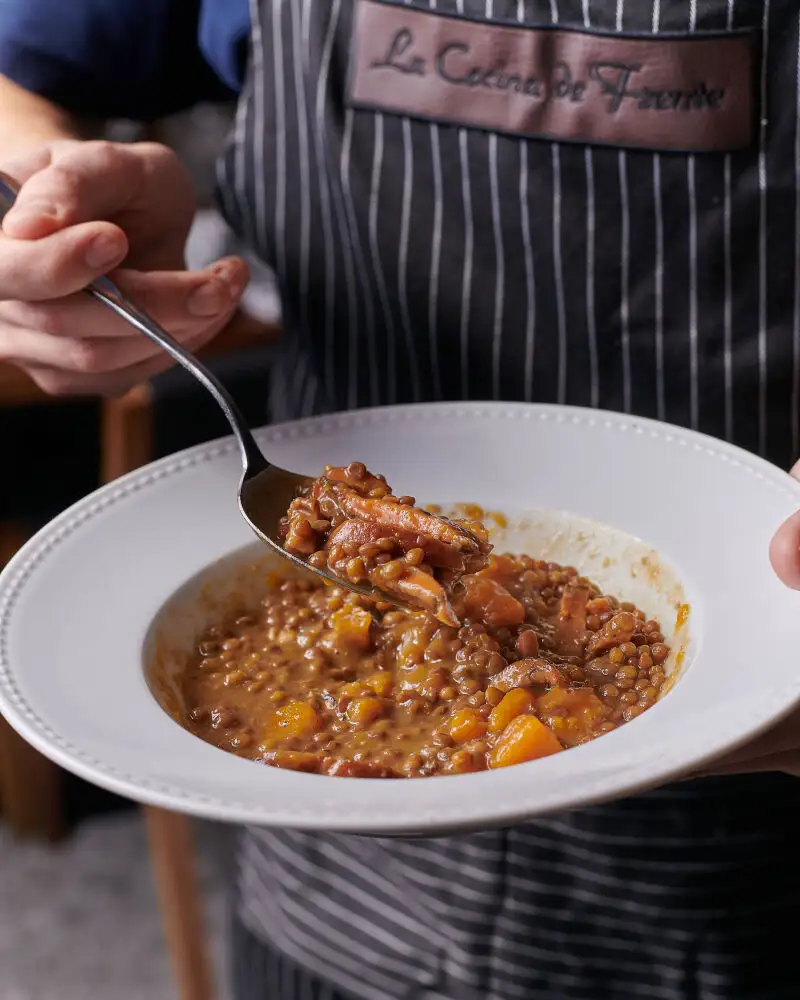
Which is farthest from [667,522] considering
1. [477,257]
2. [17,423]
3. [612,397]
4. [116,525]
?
[17,423]

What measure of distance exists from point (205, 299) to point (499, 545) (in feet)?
1.52

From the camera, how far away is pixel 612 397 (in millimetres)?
1535

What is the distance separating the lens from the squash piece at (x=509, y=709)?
1130 millimetres

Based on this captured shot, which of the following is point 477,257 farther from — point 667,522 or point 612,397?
point 667,522

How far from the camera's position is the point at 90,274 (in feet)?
4.06

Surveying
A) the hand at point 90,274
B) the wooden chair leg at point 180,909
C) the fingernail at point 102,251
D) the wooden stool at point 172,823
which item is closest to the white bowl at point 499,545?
the hand at point 90,274

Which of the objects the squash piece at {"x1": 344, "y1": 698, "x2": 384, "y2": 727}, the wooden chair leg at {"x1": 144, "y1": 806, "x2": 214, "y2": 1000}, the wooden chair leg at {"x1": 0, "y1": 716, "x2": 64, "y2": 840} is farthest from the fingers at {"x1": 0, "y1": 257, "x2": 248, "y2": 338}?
the wooden chair leg at {"x1": 0, "y1": 716, "x2": 64, "y2": 840}

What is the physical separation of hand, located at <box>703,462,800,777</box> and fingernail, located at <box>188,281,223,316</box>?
70 centimetres

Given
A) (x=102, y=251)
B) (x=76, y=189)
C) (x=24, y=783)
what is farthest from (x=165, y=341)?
(x=24, y=783)

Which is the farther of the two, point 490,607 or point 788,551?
point 490,607

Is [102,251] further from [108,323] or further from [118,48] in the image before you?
[118,48]

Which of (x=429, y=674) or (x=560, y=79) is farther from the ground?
(x=560, y=79)

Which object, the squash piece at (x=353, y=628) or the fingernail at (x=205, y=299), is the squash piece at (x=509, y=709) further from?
the fingernail at (x=205, y=299)

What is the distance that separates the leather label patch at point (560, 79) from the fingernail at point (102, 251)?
17.3 inches
